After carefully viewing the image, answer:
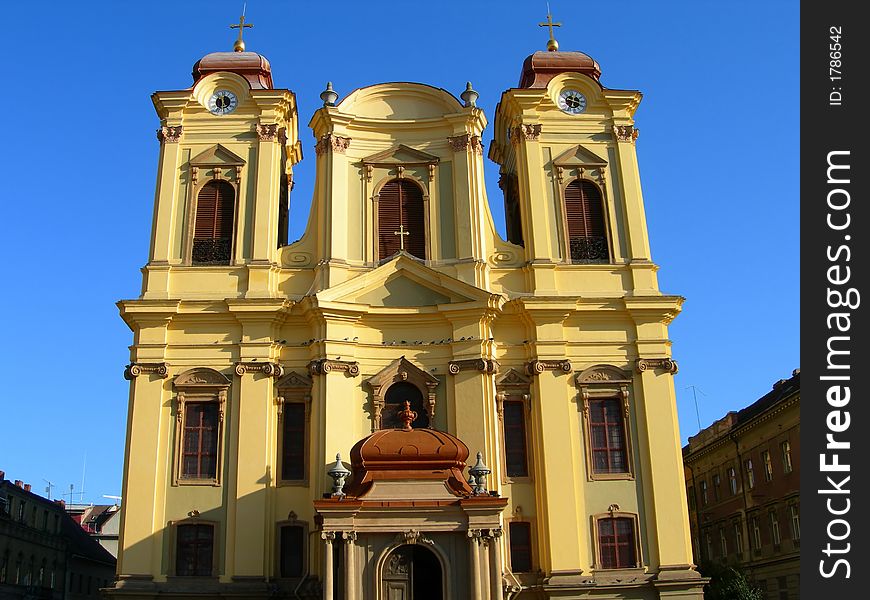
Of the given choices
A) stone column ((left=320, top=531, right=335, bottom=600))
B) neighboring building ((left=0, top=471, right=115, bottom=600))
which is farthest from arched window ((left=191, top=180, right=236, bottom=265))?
neighboring building ((left=0, top=471, right=115, bottom=600))

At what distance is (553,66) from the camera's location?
105 ft

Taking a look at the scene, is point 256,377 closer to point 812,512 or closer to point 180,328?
point 180,328

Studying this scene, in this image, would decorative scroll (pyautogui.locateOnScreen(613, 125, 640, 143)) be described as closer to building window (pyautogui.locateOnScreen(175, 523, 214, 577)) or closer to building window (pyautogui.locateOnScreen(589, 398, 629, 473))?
building window (pyautogui.locateOnScreen(589, 398, 629, 473))

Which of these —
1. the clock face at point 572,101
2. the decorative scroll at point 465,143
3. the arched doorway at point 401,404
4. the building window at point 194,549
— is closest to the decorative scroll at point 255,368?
the arched doorway at point 401,404

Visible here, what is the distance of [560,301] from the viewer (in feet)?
90.4

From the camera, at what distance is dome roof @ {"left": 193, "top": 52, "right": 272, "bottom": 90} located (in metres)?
31.3

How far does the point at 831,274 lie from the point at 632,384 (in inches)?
543

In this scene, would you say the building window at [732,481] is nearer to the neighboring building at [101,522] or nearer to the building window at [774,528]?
the building window at [774,528]

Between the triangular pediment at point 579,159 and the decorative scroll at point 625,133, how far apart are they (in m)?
1.03

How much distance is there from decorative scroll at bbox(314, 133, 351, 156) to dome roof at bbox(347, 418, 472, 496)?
10.2 m

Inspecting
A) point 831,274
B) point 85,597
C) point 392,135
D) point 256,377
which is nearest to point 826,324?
point 831,274

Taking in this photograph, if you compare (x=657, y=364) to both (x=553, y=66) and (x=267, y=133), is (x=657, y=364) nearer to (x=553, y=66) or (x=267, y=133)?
(x=553, y=66)

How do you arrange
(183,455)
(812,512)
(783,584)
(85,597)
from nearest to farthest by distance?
(812,512) → (183,455) → (783,584) → (85,597)

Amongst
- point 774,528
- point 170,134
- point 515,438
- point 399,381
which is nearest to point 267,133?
point 170,134
